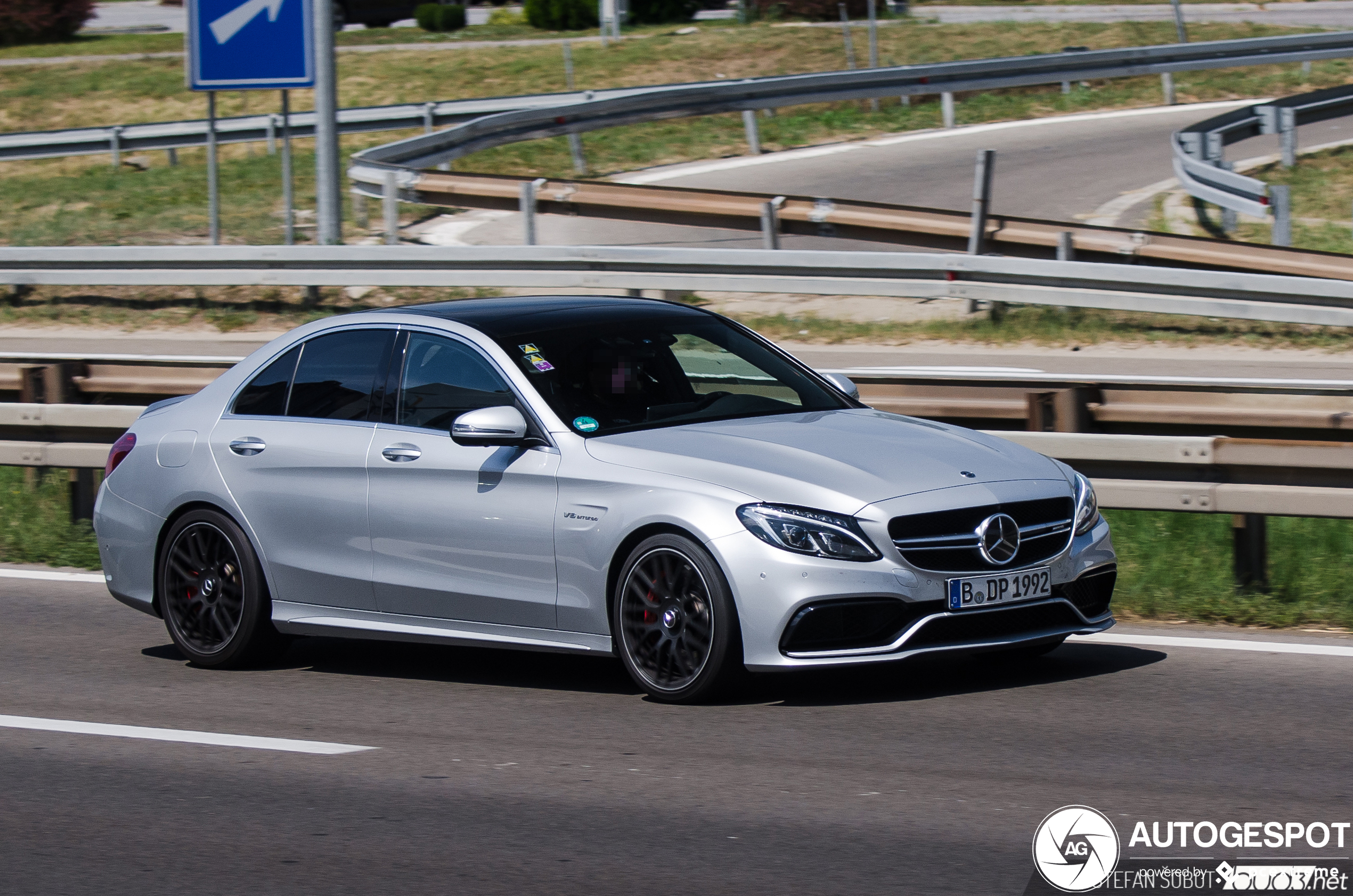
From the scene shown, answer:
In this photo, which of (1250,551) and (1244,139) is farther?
(1244,139)

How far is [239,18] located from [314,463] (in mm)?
13360

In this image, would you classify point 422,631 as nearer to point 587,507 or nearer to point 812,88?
point 587,507

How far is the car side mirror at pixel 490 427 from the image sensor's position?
700cm

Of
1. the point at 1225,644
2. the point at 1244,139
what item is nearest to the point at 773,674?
the point at 1225,644

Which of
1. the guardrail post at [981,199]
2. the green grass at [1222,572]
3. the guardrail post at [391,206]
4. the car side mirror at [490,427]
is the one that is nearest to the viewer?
the car side mirror at [490,427]

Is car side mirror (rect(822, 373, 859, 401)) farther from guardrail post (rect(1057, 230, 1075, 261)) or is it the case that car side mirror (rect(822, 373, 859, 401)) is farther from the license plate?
guardrail post (rect(1057, 230, 1075, 261))

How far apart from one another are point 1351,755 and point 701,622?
215 centimetres

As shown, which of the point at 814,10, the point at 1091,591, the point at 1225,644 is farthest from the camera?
the point at 814,10

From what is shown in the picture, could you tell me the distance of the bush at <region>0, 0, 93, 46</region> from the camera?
2265 inches

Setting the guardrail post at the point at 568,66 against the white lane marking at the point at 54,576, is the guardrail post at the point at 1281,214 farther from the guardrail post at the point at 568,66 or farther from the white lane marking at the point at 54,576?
the guardrail post at the point at 568,66

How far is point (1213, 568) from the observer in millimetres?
8891

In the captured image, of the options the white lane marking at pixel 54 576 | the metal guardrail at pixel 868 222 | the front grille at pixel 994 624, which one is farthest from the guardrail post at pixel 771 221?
the front grille at pixel 994 624

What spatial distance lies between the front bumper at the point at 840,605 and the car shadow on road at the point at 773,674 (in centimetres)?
10

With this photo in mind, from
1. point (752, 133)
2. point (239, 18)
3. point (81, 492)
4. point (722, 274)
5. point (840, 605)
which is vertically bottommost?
point (81, 492)
